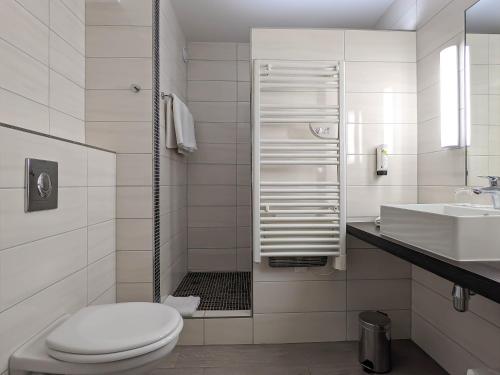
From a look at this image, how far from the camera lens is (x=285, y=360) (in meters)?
1.94

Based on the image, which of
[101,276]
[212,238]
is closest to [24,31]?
[101,276]

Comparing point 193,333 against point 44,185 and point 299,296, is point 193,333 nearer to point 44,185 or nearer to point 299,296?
point 299,296

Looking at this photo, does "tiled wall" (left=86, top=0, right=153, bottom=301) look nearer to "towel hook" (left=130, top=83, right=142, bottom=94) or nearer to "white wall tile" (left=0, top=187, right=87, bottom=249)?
"towel hook" (left=130, top=83, right=142, bottom=94)

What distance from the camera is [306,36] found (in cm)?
210

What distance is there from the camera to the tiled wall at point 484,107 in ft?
5.04

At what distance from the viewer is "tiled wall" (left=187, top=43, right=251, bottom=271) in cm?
313

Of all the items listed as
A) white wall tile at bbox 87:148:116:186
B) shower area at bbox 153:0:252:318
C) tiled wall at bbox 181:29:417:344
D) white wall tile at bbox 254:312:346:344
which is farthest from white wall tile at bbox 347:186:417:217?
white wall tile at bbox 87:148:116:186

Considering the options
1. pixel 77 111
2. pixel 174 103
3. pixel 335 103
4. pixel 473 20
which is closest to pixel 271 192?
pixel 335 103

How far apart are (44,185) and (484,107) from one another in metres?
2.03

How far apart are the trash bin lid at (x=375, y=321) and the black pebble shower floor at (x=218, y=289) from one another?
75 centimetres

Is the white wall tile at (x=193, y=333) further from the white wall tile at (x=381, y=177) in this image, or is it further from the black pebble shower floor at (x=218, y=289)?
the white wall tile at (x=381, y=177)

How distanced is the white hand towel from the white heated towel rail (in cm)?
61

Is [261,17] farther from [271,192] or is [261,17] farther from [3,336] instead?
[3,336]

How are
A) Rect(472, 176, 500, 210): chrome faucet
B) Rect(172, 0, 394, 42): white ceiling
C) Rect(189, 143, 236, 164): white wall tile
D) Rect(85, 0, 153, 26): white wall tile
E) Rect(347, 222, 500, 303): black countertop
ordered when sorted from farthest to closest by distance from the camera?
1. Rect(189, 143, 236, 164): white wall tile
2. Rect(172, 0, 394, 42): white ceiling
3. Rect(85, 0, 153, 26): white wall tile
4. Rect(472, 176, 500, 210): chrome faucet
5. Rect(347, 222, 500, 303): black countertop
